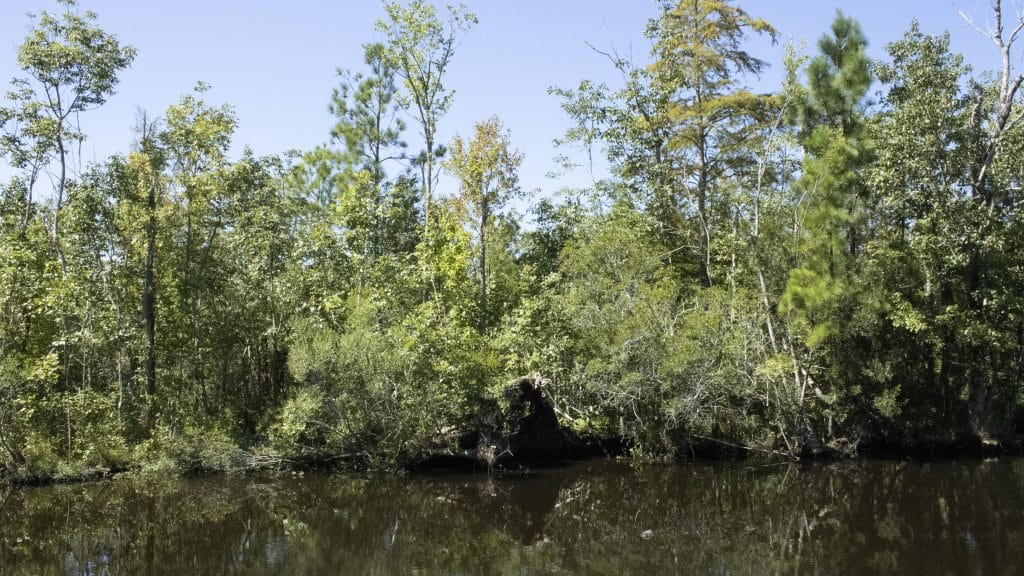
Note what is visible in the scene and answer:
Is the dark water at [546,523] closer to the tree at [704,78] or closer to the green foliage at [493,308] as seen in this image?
the green foliage at [493,308]

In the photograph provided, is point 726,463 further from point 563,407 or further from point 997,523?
point 997,523

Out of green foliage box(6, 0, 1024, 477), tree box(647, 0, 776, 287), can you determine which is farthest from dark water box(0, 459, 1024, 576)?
tree box(647, 0, 776, 287)

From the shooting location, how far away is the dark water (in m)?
11.0

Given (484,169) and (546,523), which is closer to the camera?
(546,523)

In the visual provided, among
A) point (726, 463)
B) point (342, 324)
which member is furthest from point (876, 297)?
point (342, 324)

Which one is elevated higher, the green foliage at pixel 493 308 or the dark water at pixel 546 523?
the green foliage at pixel 493 308

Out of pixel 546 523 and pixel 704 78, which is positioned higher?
pixel 704 78

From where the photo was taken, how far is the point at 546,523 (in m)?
13.6

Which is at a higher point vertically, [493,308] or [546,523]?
[493,308]

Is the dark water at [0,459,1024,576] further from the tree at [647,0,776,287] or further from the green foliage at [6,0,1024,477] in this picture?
the tree at [647,0,776,287]

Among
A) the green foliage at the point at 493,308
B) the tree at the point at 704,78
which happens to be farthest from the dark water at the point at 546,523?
the tree at the point at 704,78

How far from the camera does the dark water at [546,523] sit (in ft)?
36.2

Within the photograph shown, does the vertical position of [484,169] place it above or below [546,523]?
above

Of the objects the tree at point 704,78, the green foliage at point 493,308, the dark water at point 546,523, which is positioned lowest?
the dark water at point 546,523
